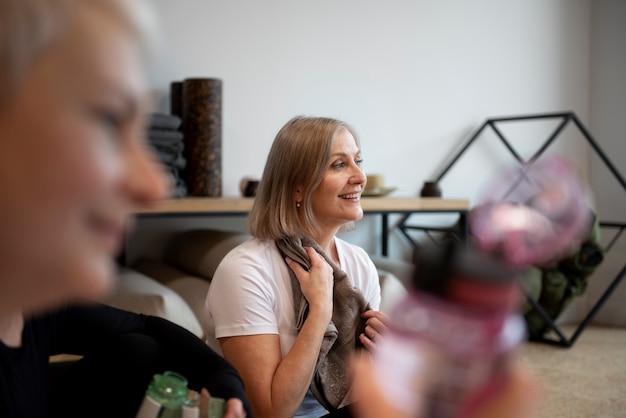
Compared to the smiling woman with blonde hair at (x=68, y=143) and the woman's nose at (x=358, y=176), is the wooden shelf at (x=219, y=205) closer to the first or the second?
the woman's nose at (x=358, y=176)

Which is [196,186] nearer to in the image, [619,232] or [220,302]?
[220,302]

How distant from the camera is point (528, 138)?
4.00 metres

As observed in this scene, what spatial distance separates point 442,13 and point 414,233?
116 cm

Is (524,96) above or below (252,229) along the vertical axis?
above

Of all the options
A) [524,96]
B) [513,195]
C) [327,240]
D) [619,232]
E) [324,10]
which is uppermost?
[324,10]

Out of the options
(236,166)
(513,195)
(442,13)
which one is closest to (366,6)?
(442,13)

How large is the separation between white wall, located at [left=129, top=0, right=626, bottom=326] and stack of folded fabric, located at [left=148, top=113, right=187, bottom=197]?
1.25 ft

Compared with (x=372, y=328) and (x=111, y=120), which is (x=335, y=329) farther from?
(x=111, y=120)

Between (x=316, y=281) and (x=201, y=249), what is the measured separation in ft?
3.49

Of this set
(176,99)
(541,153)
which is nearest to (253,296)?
(176,99)

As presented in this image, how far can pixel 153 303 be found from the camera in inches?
78.2

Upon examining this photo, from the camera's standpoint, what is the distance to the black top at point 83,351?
920 millimetres

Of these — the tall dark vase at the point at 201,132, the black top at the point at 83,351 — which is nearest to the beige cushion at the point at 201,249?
the tall dark vase at the point at 201,132

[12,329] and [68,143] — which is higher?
[68,143]
